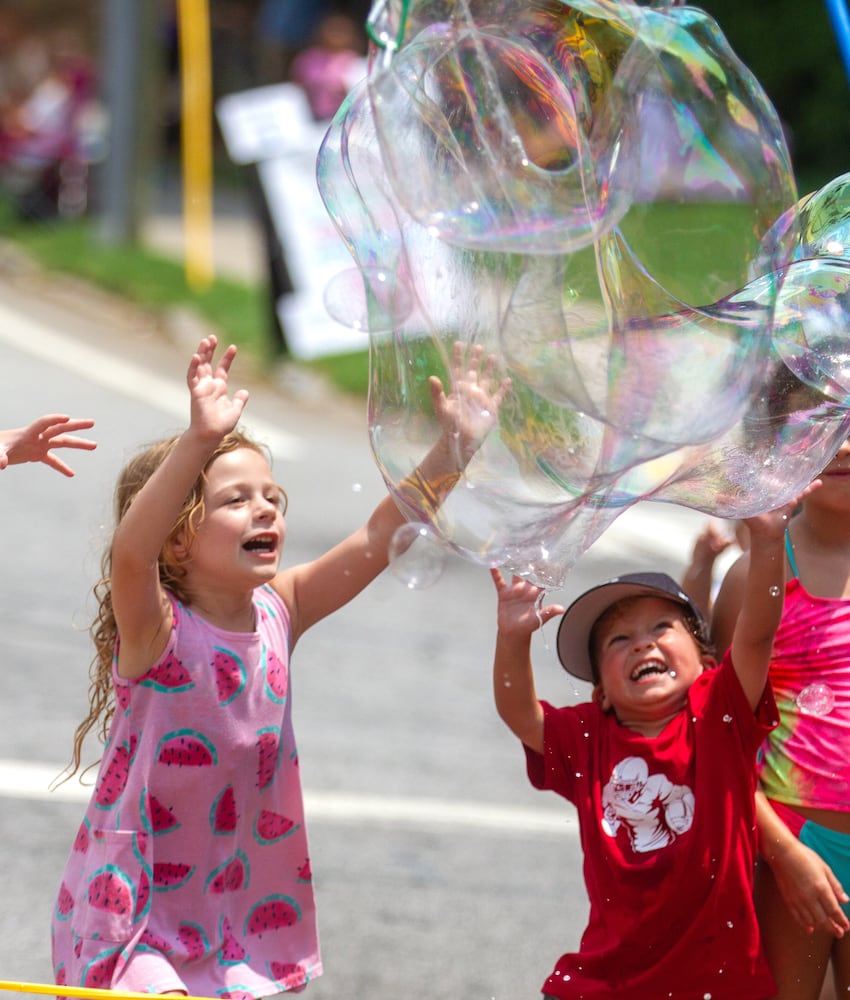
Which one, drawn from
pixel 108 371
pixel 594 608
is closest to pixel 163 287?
pixel 108 371

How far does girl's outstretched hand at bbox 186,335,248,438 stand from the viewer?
2.89 metres

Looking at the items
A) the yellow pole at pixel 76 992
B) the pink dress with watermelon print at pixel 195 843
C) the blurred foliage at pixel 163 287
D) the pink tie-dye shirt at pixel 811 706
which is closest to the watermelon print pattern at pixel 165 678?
the pink dress with watermelon print at pixel 195 843

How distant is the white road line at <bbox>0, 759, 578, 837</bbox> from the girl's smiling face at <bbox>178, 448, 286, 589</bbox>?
2.12 m

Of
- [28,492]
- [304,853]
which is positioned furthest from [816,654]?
[28,492]

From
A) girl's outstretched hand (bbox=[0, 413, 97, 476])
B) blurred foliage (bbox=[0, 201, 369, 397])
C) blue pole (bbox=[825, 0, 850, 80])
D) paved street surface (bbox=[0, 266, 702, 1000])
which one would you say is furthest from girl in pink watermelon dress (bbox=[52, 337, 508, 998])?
blurred foliage (bbox=[0, 201, 369, 397])

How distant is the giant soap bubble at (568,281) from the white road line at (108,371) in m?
6.54

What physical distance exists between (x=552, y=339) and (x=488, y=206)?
245mm

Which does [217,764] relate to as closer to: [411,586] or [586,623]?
[411,586]

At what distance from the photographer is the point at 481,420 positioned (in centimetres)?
302

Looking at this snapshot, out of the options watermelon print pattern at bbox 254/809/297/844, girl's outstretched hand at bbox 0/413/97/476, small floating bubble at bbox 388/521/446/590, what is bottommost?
watermelon print pattern at bbox 254/809/297/844

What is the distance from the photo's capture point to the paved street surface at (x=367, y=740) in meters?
4.34

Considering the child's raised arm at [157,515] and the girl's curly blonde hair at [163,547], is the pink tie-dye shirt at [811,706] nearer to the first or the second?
the girl's curly blonde hair at [163,547]

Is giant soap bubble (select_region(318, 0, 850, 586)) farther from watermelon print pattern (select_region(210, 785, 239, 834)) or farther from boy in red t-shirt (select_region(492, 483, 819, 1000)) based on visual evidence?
watermelon print pattern (select_region(210, 785, 239, 834))

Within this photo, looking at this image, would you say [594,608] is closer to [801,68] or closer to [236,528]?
[236,528]
